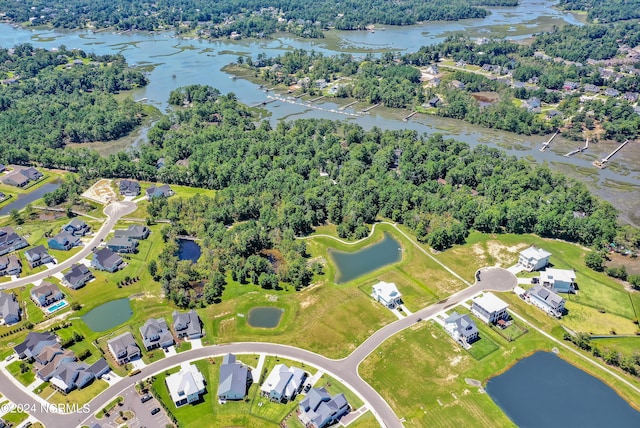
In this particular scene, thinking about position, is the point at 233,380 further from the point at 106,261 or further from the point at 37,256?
the point at 37,256

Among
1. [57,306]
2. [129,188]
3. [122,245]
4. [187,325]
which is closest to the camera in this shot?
[187,325]

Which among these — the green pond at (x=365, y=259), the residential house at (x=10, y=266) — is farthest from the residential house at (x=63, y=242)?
the green pond at (x=365, y=259)

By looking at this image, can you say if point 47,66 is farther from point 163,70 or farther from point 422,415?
point 422,415

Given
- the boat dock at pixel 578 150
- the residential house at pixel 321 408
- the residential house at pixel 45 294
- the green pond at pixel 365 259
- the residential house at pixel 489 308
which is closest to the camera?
the residential house at pixel 321 408

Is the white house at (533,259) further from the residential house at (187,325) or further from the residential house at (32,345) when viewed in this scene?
the residential house at (32,345)

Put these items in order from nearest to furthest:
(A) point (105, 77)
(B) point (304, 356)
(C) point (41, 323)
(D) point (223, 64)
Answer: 1. (B) point (304, 356)
2. (C) point (41, 323)
3. (A) point (105, 77)
4. (D) point (223, 64)

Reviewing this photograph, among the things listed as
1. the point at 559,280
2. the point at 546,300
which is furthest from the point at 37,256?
the point at 559,280

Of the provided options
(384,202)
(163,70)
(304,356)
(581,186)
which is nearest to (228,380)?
(304,356)
